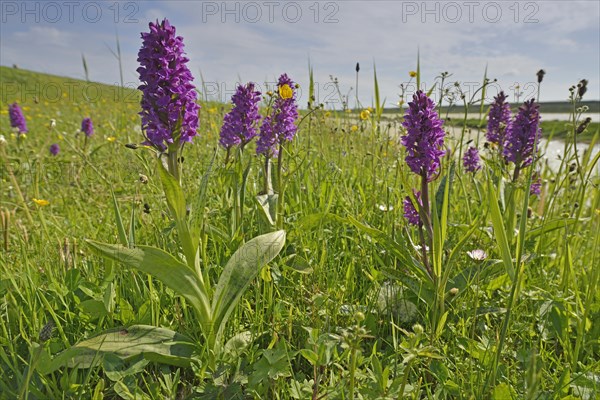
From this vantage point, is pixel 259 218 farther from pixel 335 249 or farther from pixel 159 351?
pixel 159 351

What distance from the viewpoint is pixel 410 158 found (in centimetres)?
181

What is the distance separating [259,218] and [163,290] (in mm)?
685

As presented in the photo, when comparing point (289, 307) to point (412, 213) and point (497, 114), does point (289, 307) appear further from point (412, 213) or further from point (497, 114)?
point (497, 114)

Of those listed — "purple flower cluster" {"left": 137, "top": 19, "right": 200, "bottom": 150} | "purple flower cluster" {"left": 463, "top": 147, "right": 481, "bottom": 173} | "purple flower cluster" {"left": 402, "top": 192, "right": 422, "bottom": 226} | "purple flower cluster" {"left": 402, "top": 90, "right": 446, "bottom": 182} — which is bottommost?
"purple flower cluster" {"left": 402, "top": 192, "right": 422, "bottom": 226}

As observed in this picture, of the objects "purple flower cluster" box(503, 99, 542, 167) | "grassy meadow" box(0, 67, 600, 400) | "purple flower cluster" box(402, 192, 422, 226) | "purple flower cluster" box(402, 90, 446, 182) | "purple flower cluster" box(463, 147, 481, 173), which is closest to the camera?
"grassy meadow" box(0, 67, 600, 400)

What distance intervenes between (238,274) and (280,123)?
1.30 m

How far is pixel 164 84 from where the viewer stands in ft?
5.53

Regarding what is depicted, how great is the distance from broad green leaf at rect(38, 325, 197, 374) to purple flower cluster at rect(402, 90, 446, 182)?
3.90 ft

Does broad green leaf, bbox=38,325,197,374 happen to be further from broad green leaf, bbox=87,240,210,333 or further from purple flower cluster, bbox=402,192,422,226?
purple flower cluster, bbox=402,192,422,226

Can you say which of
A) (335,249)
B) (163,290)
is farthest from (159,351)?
(335,249)

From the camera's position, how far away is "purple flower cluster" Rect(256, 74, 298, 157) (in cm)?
267

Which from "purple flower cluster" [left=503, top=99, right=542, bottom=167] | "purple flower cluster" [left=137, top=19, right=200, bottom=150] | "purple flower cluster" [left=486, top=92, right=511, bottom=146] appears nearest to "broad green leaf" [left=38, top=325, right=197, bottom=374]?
"purple flower cluster" [left=137, top=19, right=200, bottom=150]

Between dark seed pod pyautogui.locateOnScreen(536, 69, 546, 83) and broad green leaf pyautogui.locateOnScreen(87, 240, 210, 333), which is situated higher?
dark seed pod pyautogui.locateOnScreen(536, 69, 546, 83)

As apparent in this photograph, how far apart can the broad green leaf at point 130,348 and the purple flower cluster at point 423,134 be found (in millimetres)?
1188
